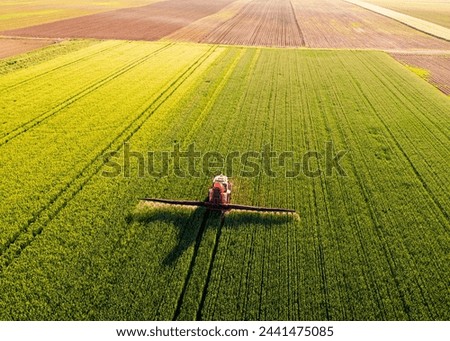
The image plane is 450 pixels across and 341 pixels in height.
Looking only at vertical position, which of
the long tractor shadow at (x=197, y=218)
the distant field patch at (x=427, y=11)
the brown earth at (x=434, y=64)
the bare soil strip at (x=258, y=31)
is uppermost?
the distant field patch at (x=427, y=11)

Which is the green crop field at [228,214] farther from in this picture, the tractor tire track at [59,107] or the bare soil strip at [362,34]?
the bare soil strip at [362,34]

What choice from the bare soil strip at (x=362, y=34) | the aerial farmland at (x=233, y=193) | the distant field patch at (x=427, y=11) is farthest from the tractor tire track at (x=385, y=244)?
the distant field patch at (x=427, y=11)

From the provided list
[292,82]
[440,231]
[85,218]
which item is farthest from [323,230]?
[292,82]

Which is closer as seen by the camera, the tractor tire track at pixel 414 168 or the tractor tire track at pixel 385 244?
the tractor tire track at pixel 385 244

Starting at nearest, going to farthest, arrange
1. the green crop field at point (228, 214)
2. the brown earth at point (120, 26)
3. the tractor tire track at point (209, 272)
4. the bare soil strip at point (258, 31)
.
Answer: the tractor tire track at point (209, 272) → the green crop field at point (228, 214) → the bare soil strip at point (258, 31) → the brown earth at point (120, 26)

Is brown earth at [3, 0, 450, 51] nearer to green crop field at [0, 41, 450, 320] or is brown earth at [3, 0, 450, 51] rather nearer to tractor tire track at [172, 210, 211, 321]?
green crop field at [0, 41, 450, 320]

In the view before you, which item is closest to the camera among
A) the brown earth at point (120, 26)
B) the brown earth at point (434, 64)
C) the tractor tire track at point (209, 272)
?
the tractor tire track at point (209, 272)

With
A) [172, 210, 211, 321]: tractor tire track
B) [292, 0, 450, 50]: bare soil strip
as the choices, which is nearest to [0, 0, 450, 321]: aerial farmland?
[172, 210, 211, 321]: tractor tire track

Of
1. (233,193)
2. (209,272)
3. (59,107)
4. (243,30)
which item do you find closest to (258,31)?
(243,30)
